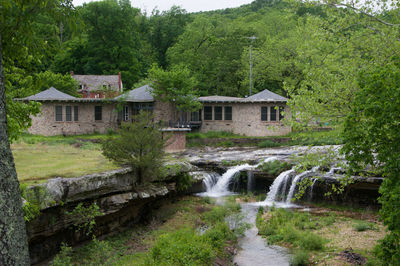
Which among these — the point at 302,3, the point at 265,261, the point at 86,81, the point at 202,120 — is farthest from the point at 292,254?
the point at 86,81

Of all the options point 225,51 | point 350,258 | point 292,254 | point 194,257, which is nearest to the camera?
point 194,257

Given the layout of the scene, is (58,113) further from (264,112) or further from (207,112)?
(264,112)

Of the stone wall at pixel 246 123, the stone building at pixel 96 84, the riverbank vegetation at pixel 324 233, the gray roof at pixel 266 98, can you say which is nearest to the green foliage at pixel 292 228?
the riverbank vegetation at pixel 324 233

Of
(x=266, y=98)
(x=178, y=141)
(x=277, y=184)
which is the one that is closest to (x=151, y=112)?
(x=178, y=141)

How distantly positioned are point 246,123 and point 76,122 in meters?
15.1

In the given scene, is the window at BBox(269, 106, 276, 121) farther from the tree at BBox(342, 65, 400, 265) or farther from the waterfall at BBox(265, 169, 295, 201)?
the tree at BBox(342, 65, 400, 265)

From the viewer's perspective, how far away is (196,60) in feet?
143

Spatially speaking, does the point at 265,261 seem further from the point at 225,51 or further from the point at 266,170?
the point at 225,51

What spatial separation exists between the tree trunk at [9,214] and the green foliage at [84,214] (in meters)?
6.02

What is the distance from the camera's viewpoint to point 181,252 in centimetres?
835

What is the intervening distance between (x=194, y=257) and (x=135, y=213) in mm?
5196

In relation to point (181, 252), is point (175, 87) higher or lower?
higher

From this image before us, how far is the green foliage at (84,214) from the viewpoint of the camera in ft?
32.7

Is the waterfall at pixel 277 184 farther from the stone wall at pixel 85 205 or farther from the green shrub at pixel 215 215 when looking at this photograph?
the stone wall at pixel 85 205
